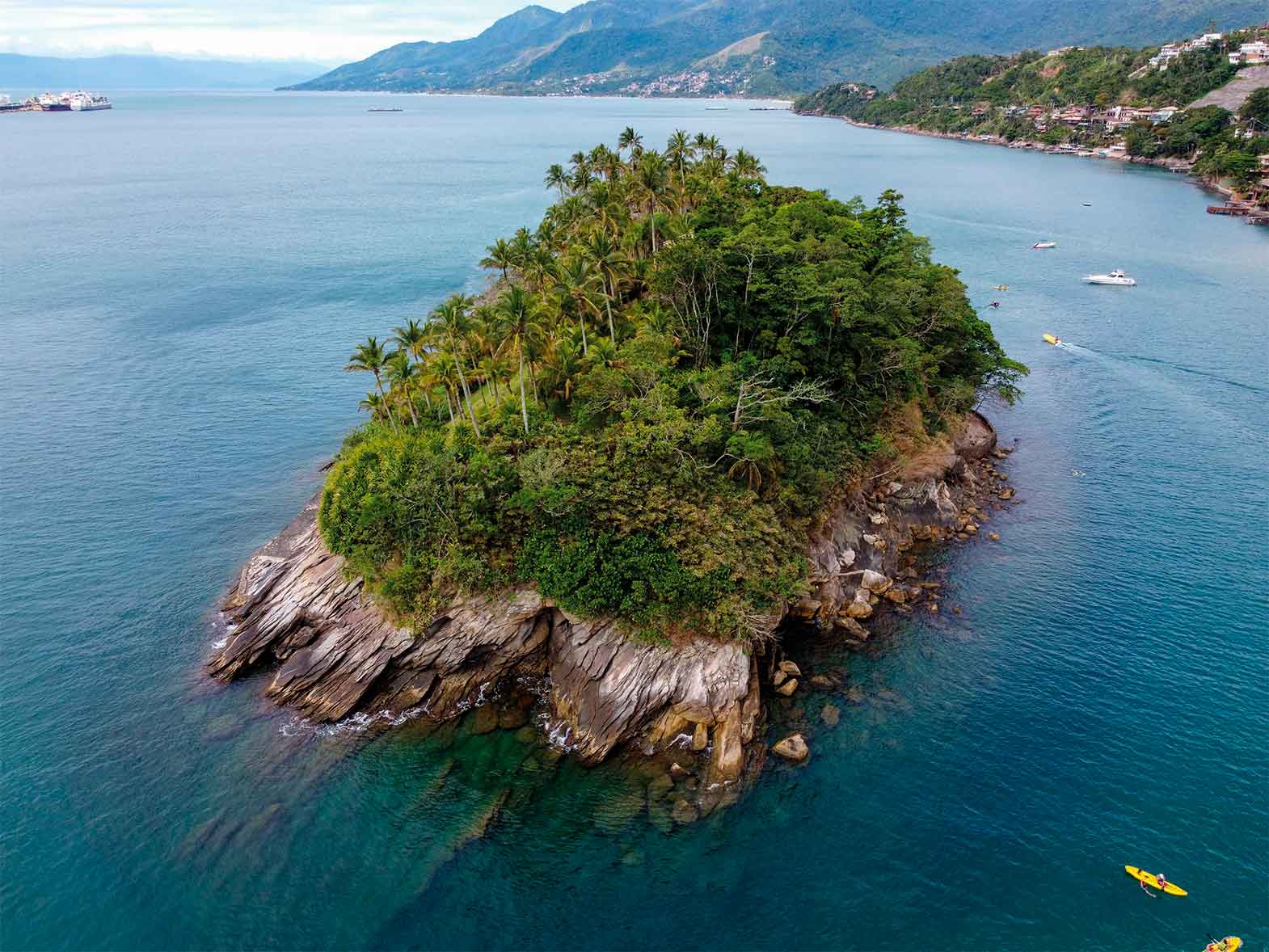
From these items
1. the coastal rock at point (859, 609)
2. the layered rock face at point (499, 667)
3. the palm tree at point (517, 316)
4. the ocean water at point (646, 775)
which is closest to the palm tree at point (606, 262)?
the palm tree at point (517, 316)

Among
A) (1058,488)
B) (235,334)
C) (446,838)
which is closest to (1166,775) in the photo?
(1058,488)

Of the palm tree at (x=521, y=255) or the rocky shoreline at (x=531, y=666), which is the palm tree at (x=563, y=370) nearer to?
the palm tree at (x=521, y=255)

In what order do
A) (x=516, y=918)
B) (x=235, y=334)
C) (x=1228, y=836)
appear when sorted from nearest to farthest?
(x=516, y=918) < (x=1228, y=836) < (x=235, y=334)

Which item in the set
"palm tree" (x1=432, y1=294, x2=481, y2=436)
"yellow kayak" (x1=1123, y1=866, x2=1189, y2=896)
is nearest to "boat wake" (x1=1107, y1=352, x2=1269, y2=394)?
"yellow kayak" (x1=1123, y1=866, x2=1189, y2=896)

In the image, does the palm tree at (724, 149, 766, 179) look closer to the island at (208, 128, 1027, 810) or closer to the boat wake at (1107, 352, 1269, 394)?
the island at (208, 128, 1027, 810)

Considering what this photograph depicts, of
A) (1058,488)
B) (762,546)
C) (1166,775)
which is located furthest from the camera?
(1058,488)

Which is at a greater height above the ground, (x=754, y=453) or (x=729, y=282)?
(x=729, y=282)

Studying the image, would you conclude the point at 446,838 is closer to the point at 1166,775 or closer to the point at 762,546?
the point at 762,546
